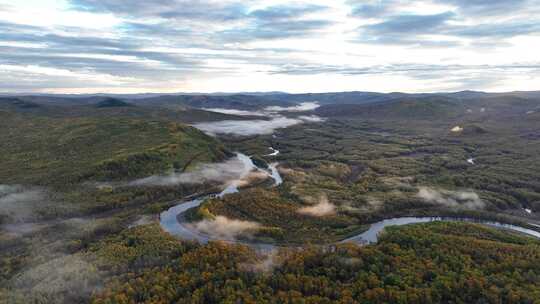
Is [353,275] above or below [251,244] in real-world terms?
above

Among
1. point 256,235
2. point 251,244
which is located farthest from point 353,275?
point 256,235

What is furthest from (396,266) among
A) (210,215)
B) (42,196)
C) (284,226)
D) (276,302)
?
(42,196)

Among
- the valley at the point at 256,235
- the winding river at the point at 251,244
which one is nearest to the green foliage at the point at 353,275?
the valley at the point at 256,235

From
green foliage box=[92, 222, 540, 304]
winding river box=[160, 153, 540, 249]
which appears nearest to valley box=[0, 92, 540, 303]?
green foliage box=[92, 222, 540, 304]

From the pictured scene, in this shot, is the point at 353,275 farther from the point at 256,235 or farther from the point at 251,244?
the point at 256,235

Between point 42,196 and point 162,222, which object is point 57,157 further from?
point 162,222

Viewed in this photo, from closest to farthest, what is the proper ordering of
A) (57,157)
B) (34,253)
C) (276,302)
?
(276,302) < (34,253) < (57,157)

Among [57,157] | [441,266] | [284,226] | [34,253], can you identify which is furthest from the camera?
[57,157]

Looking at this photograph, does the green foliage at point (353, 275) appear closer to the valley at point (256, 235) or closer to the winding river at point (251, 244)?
the valley at point (256, 235)

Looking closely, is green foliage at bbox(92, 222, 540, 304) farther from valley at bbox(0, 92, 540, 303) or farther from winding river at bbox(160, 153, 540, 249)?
winding river at bbox(160, 153, 540, 249)

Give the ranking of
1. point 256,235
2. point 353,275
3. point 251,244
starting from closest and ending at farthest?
point 353,275 < point 251,244 < point 256,235

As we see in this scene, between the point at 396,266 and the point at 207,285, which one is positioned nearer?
the point at 207,285
